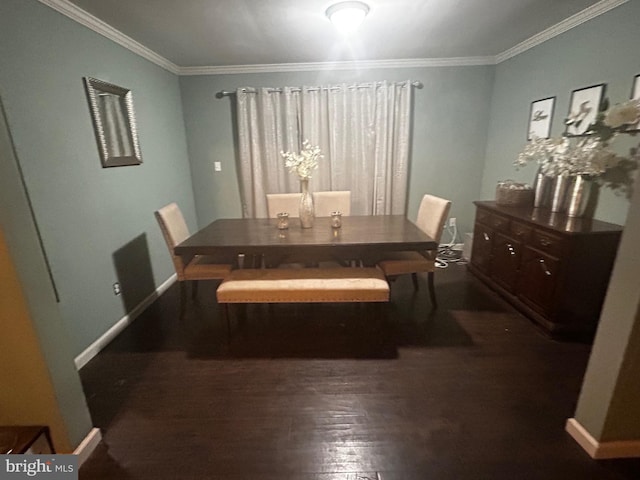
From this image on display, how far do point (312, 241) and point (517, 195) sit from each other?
1.97 meters

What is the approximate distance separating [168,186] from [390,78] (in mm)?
2758

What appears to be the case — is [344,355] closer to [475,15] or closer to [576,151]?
Result: [576,151]

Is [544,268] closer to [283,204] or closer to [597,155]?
[597,155]

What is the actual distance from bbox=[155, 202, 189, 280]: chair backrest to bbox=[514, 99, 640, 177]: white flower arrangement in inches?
117

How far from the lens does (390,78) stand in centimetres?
356

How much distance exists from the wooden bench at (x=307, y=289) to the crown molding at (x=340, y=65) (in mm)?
2570

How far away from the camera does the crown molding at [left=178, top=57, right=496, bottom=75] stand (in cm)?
346

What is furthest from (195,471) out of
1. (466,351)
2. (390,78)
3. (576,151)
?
(390,78)

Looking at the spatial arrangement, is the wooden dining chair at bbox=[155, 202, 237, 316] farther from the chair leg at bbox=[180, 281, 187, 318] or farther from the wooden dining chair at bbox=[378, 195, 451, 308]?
the wooden dining chair at bbox=[378, 195, 451, 308]

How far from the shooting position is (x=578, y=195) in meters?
2.27

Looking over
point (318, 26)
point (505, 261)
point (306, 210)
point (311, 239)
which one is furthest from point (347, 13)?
point (505, 261)

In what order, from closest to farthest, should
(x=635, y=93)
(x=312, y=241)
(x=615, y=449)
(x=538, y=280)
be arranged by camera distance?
1. (x=615, y=449)
2. (x=635, y=93)
3. (x=312, y=241)
4. (x=538, y=280)

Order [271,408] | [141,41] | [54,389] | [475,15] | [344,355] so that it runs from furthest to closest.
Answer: [141,41]
[475,15]
[344,355]
[271,408]
[54,389]

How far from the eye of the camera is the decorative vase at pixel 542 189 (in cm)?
265
